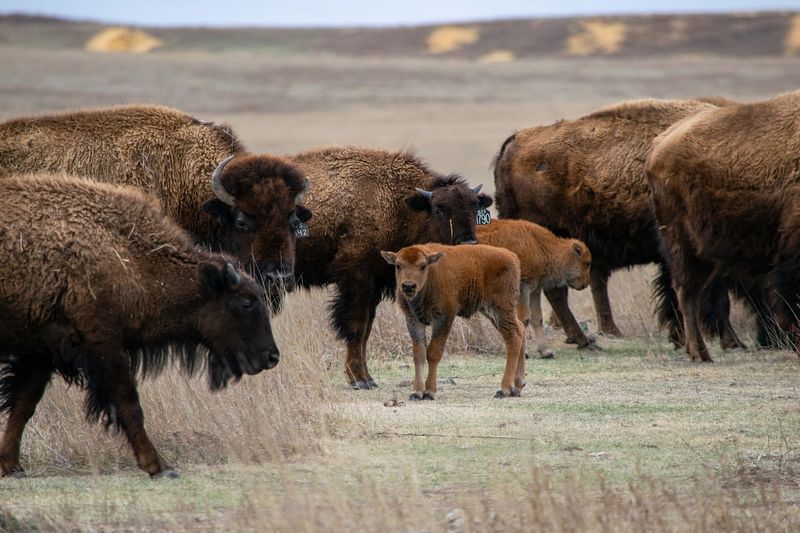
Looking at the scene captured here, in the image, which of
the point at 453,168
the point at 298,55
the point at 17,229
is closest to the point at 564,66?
the point at 298,55

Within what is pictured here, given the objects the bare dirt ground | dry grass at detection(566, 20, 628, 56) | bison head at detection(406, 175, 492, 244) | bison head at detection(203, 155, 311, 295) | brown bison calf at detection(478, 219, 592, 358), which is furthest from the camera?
dry grass at detection(566, 20, 628, 56)

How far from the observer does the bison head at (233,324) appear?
8.49 metres

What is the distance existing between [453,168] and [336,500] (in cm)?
3612

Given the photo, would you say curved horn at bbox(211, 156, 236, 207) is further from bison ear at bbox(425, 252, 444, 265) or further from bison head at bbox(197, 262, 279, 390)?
bison head at bbox(197, 262, 279, 390)

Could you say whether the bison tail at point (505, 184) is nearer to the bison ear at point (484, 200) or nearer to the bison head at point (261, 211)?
the bison ear at point (484, 200)

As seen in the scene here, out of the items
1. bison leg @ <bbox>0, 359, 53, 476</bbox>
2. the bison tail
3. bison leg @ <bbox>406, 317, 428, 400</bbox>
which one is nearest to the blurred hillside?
the bison tail

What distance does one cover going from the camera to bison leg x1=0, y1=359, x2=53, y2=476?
27.8 feet

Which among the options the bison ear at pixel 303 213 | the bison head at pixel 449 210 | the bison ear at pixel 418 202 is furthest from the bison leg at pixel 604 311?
the bison ear at pixel 303 213

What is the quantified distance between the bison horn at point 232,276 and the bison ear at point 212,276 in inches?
1.0

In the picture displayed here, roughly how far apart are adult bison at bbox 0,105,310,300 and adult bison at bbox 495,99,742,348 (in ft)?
14.6

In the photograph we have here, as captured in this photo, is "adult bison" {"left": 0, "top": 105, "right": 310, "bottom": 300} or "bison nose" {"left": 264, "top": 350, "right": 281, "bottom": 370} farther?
"adult bison" {"left": 0, "top": 105, "right": 310, "bottom": 300}

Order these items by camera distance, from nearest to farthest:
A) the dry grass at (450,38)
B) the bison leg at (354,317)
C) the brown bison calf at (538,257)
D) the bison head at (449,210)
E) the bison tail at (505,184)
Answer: the bison leg at (354,317) → the bison head at (449,210) → the brown bison calf at (538,257) → the bison tail at (505,184) → the dry grass at (450,38)

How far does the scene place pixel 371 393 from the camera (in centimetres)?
1121

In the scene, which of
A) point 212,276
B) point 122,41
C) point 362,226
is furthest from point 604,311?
point 122,41
